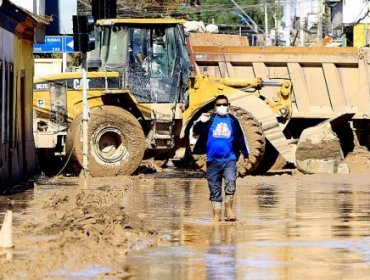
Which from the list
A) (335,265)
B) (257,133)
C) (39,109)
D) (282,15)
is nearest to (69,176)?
(39,109)

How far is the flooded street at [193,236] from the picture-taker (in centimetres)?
1176

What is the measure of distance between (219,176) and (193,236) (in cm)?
226

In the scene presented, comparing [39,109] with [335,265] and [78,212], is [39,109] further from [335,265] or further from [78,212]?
[335,265]

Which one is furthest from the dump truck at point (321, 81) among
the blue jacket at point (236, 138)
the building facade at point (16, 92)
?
the blue jacket at point (236, 138)

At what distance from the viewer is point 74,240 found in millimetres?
13219

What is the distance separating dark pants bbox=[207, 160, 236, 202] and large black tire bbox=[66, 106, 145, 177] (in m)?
9.31

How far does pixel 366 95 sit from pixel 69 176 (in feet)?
25.7

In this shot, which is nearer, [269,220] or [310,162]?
[269,220]

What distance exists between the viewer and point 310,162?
27.6 m

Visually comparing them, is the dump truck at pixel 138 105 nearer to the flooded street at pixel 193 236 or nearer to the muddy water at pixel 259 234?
the muddy water at pixel 259 234

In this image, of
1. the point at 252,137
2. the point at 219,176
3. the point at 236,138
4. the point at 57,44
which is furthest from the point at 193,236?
the point at 57,44

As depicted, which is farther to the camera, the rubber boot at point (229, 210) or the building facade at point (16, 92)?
the building facade at point (16, 92)

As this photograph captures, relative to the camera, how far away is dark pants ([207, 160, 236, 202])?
16797mm

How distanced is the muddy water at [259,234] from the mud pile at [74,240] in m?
0.31
